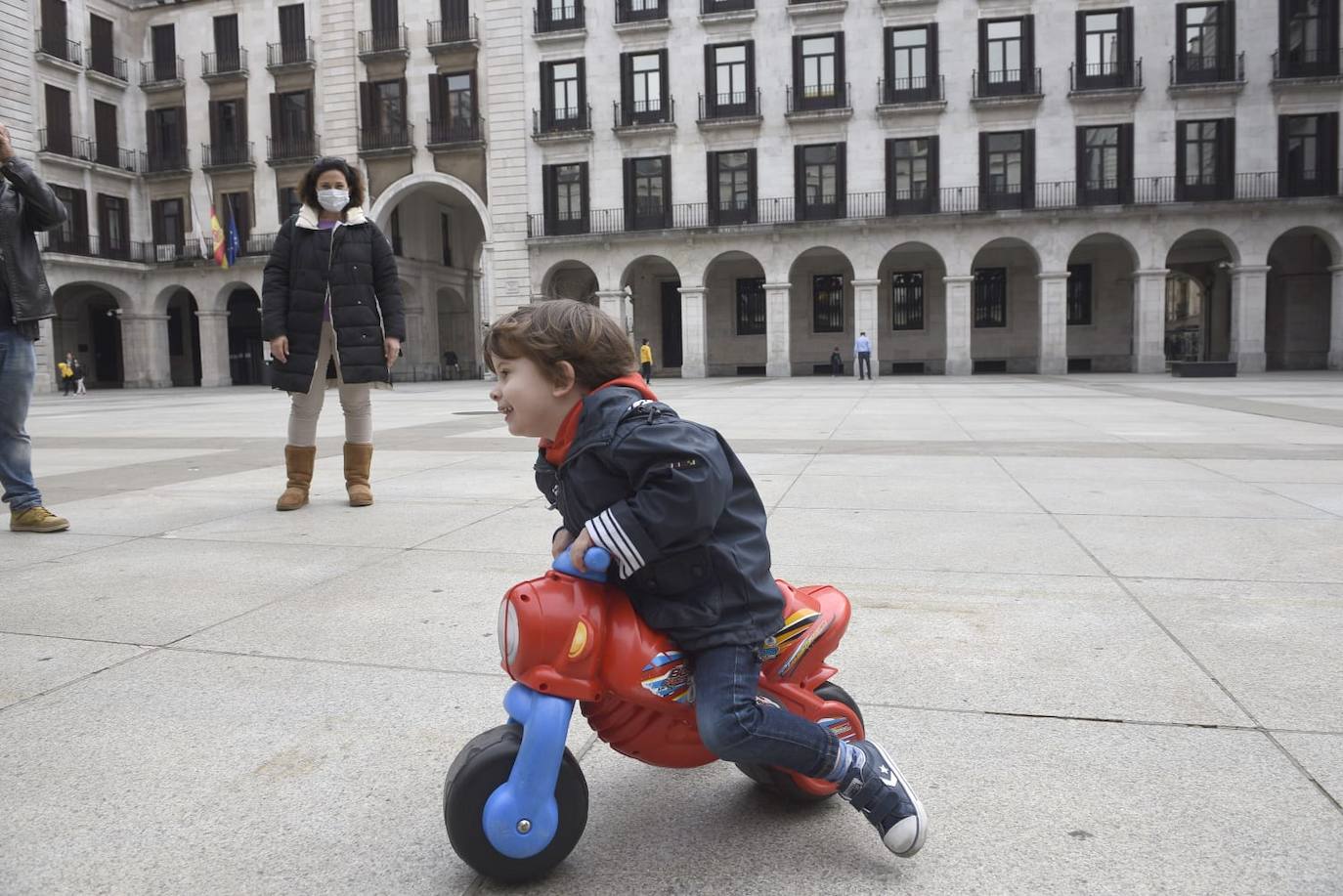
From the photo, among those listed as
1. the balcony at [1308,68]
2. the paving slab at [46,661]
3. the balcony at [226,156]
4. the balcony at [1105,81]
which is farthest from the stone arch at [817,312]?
the paving slab at [46,661]

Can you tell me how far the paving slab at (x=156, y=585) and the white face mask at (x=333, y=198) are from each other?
221cm

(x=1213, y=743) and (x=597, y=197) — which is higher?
(x=597, y=197)

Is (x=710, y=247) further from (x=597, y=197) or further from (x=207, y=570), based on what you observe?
(x=207, y=570)

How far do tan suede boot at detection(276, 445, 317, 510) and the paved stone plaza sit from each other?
0.28 metres

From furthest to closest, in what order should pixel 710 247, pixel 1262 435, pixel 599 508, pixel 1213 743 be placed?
1. pixel 710 247
2. pixel 1262 435
3. pixel 1213 743
4. pixel 599 508

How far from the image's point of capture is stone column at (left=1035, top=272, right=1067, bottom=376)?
1242 inches

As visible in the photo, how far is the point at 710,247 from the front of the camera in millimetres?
33438

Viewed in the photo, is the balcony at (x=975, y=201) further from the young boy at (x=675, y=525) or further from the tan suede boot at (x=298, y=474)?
the young boy at (x=675, y=525)

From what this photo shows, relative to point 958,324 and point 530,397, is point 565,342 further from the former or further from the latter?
point 958,324

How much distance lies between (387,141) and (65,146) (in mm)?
12486

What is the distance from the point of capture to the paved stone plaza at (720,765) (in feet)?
5.90

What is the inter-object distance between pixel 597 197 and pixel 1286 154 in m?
22.9

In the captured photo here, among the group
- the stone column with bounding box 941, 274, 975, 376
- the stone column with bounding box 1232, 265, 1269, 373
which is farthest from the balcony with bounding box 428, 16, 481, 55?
the stone column with bounding box 1232, 265, 1269, 373

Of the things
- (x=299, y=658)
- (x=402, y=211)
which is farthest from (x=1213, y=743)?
(x=402, y=211)
